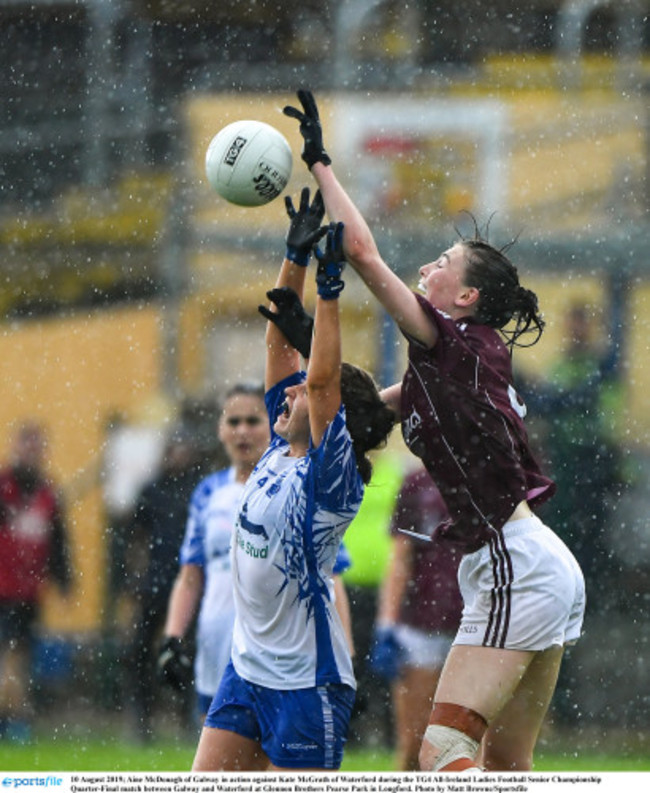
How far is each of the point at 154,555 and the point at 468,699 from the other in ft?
16.8

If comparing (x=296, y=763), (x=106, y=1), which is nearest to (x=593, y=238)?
(x=106, y=1)

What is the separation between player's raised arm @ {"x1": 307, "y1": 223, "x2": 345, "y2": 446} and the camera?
4.44m

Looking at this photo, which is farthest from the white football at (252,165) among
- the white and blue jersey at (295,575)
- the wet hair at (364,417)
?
the white and blue jersey at (295,575)

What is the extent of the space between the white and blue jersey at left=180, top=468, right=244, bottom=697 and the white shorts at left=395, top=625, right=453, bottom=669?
0.70 metres

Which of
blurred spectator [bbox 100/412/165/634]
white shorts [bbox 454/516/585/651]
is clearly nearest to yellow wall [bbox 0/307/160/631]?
blurred spectator [bbox 100/412/165/634]

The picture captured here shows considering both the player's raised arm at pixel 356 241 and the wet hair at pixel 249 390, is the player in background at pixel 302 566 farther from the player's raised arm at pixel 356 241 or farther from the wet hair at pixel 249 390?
the wet hair at pixel 249 390

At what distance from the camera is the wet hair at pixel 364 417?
4672 mm

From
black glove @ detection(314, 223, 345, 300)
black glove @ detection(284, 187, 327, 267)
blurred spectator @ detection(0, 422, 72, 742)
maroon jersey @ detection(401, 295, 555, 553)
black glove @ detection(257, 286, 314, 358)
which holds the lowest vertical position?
blurred spectator @ detection(0, 422, 72, 742)

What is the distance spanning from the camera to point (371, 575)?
8.66m

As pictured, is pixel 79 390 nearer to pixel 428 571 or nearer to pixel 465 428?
pixel 428 571

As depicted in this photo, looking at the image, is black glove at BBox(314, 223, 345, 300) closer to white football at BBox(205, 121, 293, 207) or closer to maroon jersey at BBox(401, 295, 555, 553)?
maroon jersey at BBox(401, 295, 555, 553)

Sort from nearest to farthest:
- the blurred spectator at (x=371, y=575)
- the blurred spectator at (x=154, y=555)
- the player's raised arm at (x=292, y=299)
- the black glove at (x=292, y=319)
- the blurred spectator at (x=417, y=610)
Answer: the player's raised arm at (x=292, y=299)
the black glove at (x=292, y=319)
the blurred spectator at (x=417, y=610)
the blurred spectator at (x=371, y=575)
the blurred spectator at (x=154, y=555)

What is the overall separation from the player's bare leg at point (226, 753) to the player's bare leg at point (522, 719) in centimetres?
71

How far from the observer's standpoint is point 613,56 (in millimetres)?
11727
